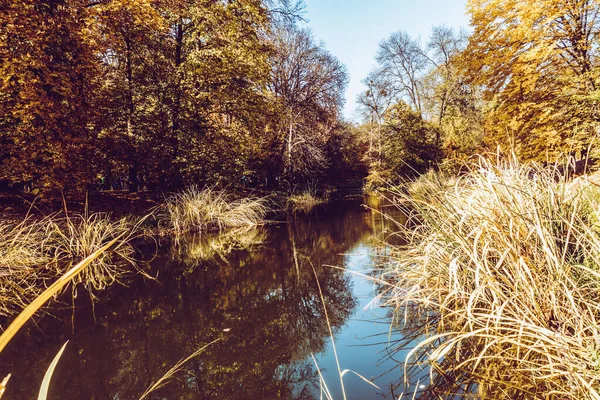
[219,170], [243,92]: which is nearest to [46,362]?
[219,170]

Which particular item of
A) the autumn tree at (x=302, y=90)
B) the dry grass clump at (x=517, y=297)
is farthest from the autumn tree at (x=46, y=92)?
the autumn tree at (x=302, y=90)

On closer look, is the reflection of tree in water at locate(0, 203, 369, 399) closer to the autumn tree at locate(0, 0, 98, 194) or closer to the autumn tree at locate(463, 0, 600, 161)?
the autumn tree at locate(0, 0, 98, 194)

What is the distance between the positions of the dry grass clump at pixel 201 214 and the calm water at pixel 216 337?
348cm

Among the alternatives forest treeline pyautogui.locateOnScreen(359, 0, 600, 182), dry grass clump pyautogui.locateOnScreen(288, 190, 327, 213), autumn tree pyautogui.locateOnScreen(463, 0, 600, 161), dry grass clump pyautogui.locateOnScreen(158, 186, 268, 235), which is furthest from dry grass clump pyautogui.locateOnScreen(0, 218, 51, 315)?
dry grass clump pyautogui.locateOnScreen(288, 190, 327, 213)

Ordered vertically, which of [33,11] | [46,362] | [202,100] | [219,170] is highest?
[33,11]

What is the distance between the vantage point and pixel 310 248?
546 cm

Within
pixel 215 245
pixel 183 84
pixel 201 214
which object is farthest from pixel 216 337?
pixel 183 84

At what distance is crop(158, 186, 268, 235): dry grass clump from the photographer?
7552 mm

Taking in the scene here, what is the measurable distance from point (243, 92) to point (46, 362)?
8903mm

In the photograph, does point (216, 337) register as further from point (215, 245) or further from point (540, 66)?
point (540, 66)

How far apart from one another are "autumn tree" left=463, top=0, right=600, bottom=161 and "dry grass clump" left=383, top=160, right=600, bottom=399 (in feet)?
19.1

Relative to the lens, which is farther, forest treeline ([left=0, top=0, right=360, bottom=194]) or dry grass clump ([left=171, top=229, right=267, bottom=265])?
forest treeline ([left=0, top=0, right=360, bottom=194])

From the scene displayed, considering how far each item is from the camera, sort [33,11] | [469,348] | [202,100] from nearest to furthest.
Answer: [469,348], [33,11], [202,100]

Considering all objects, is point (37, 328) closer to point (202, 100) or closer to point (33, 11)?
point (33, 11)
